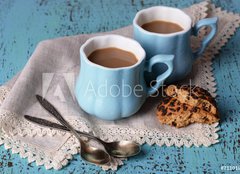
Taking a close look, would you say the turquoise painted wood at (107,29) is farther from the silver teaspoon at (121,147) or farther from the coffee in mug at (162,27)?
the coffee in mug at (162,27)

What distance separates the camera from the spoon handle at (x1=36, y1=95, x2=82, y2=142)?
95 centimetres

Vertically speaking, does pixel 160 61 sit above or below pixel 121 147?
above

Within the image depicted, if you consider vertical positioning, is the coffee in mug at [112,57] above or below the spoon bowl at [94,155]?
above

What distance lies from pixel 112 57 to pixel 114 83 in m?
0.08

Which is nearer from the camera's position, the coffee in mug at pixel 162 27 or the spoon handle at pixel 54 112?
the spoon handle at pixel 54 112

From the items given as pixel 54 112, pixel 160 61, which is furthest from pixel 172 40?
pixel 54 112

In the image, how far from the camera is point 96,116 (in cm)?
101

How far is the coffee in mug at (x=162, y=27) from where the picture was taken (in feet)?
3.59

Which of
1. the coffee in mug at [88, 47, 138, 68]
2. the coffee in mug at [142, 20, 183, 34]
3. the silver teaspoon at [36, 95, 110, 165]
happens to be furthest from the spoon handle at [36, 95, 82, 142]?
the coffee in mug at [142, 20, 183, 34]

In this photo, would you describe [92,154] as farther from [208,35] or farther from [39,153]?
[208,35]

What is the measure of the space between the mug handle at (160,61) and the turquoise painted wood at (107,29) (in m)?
0.13

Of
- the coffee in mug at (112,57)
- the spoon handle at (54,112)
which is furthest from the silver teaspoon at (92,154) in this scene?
the coffee in mug at (112,57)

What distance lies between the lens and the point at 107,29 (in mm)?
1323

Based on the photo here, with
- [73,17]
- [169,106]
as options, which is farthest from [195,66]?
[73,17]
